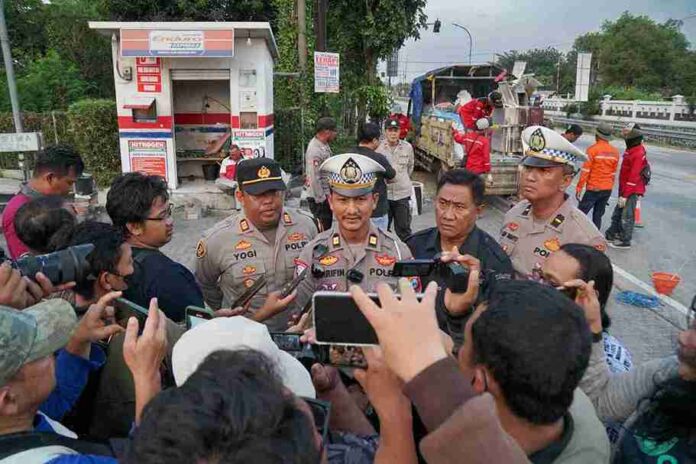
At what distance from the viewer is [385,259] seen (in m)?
2.91

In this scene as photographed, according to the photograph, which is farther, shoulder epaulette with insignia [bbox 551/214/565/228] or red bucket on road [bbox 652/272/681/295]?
red bucket on road [bbox 652/272/681/295]

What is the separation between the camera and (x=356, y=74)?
657 inches

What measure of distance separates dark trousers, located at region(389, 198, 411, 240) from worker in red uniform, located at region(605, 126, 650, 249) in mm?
3356

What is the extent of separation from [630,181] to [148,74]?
817 centimetres

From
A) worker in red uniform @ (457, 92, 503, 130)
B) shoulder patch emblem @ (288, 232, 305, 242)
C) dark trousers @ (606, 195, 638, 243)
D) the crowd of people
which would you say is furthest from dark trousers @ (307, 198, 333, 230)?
dark trousers @ (606, 195, 638, 243)

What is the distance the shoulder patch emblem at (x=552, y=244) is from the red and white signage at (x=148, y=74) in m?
8.34

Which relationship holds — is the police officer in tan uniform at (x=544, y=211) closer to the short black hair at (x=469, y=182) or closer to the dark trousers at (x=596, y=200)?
the short black hair at (x=469, y=182)

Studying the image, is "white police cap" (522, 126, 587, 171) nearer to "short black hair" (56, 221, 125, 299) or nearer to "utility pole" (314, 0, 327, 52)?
"short black hair" (56, 221, 125, 299)

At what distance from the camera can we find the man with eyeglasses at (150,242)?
2445 millimetres

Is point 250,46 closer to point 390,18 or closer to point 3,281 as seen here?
point 390,18

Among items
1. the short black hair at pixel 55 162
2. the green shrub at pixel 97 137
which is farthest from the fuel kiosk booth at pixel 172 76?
the short black hair at pixel 55 162

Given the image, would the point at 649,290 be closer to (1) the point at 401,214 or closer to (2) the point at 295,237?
(1) the point at 401,214

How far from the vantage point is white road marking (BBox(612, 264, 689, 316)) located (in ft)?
18.5

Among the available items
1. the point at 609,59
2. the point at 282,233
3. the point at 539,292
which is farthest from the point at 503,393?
the point at 609,59
